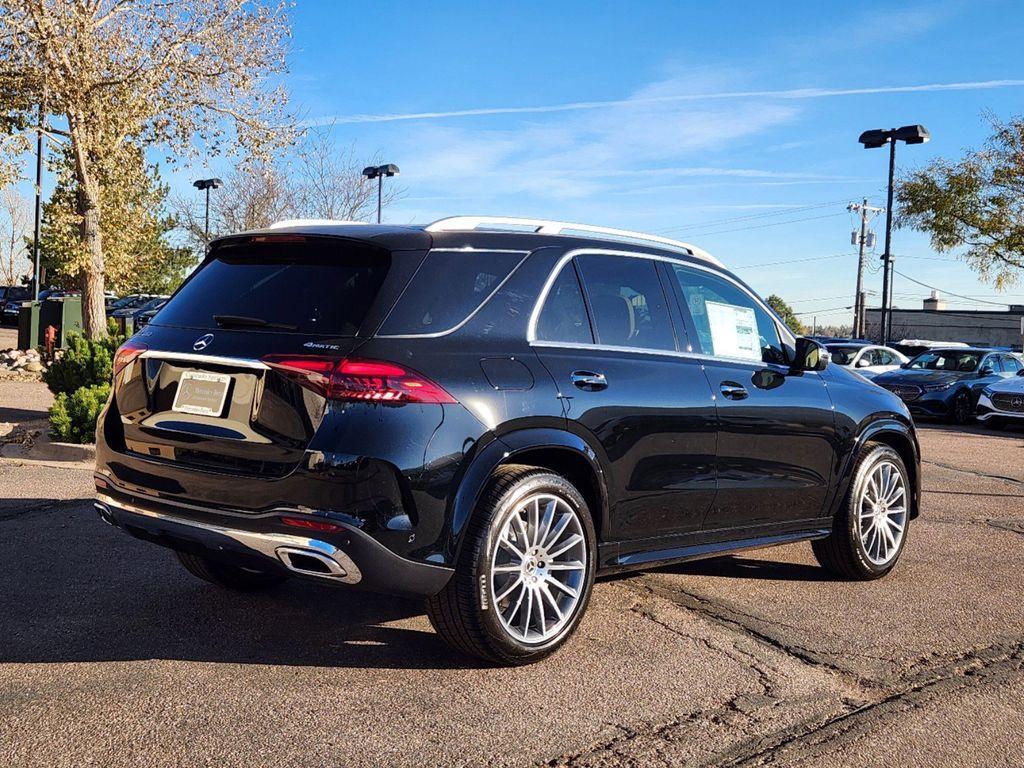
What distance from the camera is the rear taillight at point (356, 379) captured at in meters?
4.06

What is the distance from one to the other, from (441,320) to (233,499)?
1062 mm

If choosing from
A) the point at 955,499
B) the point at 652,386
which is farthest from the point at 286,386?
the point at 955,499

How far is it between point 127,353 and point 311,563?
1.34 meters

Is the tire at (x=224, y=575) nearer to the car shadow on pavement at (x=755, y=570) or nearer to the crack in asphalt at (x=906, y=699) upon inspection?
the car shadow on pavement at (x=755, y=570)

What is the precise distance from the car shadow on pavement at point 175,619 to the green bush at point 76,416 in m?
4.31

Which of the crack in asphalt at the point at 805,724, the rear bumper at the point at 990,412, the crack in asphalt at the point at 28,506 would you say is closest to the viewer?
the crack in asphalt at the point at 805,724

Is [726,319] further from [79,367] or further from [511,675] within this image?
[79,367]

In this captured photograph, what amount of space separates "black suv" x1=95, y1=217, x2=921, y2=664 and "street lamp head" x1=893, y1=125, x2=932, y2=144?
96.0ft

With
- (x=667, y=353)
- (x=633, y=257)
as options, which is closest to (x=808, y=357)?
(x=667, y=353)

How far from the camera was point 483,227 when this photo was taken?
475cm

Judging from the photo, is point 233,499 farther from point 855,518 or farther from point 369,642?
point 855,518

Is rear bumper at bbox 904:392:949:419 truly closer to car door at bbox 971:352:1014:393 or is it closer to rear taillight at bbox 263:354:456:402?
car door at bbox 971:352:1014:393

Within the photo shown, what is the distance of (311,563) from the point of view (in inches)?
160

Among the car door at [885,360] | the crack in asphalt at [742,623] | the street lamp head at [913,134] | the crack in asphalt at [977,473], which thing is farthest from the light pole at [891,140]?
the crack in asphalt at [742,623]
